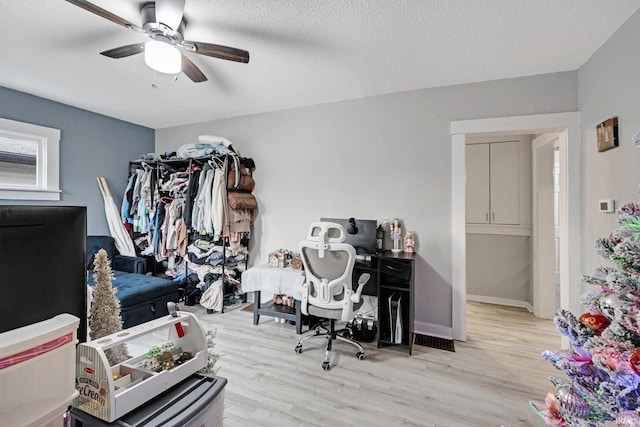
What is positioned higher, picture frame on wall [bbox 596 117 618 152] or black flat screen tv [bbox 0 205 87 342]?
picture frame on wall [bbox 596 117 618 152]

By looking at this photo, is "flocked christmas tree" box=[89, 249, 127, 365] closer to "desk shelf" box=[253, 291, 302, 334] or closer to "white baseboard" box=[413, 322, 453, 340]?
"desk shelf" box=[253, 291, 302, 334]

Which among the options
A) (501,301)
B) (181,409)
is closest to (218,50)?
(181,409)

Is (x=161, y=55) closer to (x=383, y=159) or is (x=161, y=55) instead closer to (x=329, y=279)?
(x=329, y=279)

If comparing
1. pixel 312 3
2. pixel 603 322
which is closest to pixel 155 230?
pixel 312 3

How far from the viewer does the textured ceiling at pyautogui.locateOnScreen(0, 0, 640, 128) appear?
1.78m

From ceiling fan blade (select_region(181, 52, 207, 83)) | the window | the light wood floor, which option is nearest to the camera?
the light wood floor

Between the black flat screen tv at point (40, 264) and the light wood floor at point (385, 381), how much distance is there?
1396 mm

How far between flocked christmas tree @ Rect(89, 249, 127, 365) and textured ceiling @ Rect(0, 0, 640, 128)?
5.54 feet

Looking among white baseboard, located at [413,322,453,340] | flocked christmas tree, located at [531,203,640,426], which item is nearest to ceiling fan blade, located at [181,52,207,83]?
flocked christmas tree, located at [531,203,640,426]

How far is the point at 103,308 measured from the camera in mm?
987

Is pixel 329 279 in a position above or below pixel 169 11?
below

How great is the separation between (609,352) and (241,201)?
3.27 m

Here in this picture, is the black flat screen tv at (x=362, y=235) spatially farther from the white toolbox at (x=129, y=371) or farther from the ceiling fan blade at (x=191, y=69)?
the white toolbox at (x=129, y=371)

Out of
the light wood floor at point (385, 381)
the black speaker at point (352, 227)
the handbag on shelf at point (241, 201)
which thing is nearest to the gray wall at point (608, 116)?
the light wood floor at point (385, 381)
